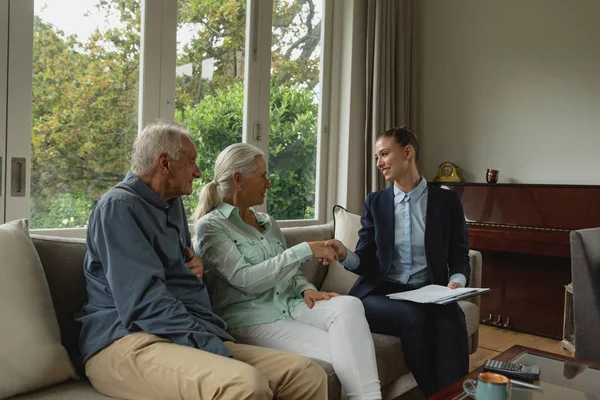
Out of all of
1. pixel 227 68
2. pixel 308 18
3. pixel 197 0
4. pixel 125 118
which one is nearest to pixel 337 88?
pixel 308 18

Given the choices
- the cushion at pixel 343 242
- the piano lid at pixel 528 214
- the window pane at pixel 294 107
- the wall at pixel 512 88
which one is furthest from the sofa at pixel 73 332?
the wall at pixel 512 88

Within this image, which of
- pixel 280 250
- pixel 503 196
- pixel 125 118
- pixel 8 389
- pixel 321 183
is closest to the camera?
pixel 8 389

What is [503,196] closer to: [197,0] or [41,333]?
[197,0]

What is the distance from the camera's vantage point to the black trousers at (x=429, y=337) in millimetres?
2031

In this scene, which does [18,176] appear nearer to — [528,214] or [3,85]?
[3,85]

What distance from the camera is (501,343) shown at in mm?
3443

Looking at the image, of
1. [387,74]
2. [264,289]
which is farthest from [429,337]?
[387,74]

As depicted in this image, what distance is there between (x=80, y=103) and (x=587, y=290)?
2283 mm

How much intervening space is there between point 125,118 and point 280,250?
1169 mm

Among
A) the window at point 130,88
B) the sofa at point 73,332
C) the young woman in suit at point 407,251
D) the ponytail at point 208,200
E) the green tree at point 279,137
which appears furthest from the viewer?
the green tree at point 279,137

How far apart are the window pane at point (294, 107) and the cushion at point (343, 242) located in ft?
2.77

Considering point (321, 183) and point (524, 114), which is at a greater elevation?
point (524, 114)

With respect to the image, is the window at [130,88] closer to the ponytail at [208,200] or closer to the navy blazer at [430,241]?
the ponytail at [208,200]

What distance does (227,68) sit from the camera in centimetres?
323
